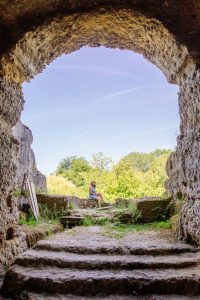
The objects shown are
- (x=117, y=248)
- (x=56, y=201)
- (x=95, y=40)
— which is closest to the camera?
(x=117, y=248)

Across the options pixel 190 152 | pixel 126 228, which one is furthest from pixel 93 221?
pixel 190 152

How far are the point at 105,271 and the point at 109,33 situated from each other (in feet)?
8.90

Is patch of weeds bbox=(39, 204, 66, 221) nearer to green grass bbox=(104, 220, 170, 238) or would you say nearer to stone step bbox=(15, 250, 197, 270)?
green grass bbox=(104, 220, 170, 238)

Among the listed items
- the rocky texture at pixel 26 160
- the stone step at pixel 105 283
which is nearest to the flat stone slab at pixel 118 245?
the stone step at pixel 105 283

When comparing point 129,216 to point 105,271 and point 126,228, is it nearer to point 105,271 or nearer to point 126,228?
point 126,228

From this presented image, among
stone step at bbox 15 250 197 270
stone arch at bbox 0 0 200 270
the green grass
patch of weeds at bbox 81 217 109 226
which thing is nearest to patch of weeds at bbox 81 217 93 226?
patch of weeds at bbox 81 217 109 226

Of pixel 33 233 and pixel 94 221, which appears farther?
pixel 94 221

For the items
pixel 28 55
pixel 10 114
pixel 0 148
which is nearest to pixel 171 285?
pixel 0 148

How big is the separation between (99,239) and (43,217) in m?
2.95

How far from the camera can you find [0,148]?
9.88ft

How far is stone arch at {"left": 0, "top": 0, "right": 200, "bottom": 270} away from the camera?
10.0 feet

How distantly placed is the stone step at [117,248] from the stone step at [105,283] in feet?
1.55

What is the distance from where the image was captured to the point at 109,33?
3758 mm

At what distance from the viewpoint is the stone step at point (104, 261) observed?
8.08ft
